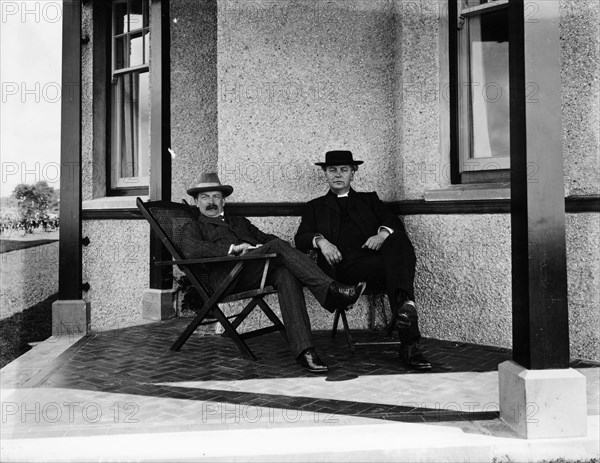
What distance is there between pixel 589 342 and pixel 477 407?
1.65m

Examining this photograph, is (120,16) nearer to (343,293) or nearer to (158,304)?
(158,304)

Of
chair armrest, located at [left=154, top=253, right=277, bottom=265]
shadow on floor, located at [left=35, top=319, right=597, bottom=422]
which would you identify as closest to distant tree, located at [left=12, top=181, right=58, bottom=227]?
shadow on floor, located at [left=35, top=319, right=597, bottom=422]

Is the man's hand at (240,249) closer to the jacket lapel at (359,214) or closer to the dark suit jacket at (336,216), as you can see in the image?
the dark suit jacket at (336,216)

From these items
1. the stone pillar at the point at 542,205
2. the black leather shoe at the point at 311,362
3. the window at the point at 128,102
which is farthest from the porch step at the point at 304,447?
the window at the point at 128,102

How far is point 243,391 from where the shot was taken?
3.48 m

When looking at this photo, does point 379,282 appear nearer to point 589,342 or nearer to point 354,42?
point 589,342

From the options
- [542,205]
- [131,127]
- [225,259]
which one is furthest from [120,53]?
[542,205]

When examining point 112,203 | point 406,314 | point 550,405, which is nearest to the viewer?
point 550,405

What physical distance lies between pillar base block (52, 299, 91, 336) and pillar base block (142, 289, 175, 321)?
0.89m

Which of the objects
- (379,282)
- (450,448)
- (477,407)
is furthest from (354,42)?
(450,448)

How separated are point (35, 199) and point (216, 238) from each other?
429 centimetres

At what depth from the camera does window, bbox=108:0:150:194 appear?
279 inches

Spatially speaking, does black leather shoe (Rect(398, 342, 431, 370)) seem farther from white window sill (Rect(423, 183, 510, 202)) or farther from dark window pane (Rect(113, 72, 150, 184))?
dark window pane (Rect(113, 72, 150, 184))

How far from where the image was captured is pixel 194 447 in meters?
2.64
